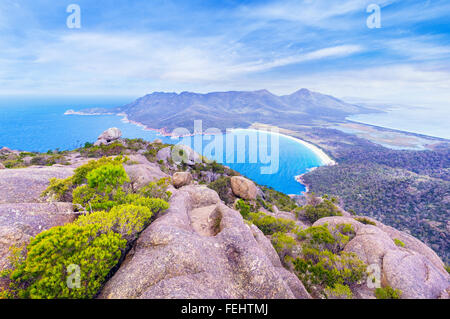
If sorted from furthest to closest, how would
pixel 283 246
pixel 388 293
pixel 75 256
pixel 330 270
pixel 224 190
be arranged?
pixel 224 190
pixel 283 246
pixel 330 270
pixel 388 293
pixel 75 256

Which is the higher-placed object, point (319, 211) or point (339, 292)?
point (339, 292)

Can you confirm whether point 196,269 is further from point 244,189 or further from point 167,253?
point 244,189

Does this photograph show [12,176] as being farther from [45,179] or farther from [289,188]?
[289,188]

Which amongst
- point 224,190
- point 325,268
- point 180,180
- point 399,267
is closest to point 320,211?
point 399,267

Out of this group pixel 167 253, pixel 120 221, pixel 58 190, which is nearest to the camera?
pixel 167 253

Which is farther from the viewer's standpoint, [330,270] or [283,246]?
[283,246]

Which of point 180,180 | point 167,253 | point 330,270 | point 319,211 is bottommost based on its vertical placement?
point 319,211

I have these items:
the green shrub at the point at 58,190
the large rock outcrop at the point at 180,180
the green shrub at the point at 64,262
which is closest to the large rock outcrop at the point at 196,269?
the green shrub at the point at 64,262

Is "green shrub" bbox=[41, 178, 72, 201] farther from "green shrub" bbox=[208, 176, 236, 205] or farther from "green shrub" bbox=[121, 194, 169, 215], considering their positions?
"green shrub" bbox=[208, 176, 236, 205]
